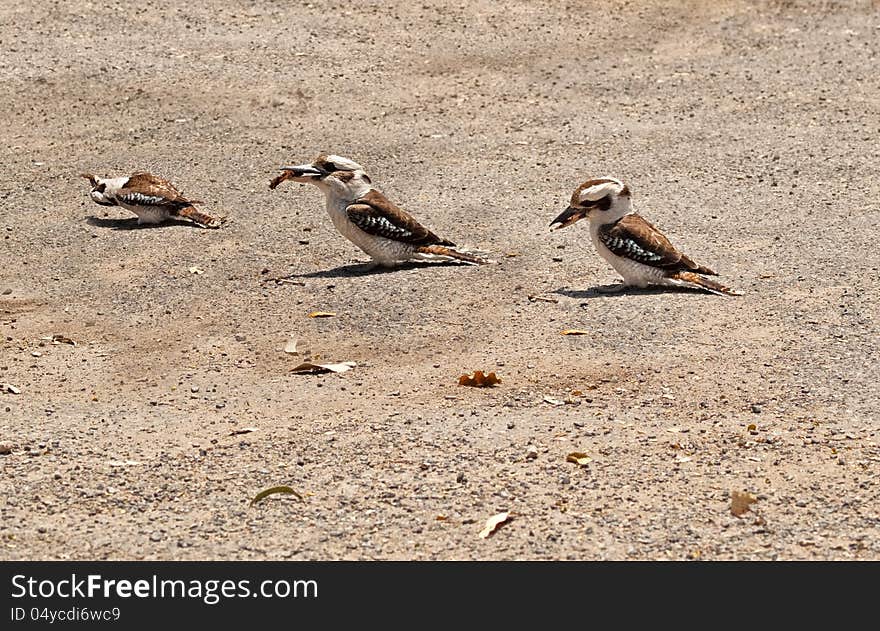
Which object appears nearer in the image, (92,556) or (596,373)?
(92,556)

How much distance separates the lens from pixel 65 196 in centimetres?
1239

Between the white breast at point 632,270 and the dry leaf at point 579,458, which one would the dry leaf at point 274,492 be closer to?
the dry leaf at point 579,458

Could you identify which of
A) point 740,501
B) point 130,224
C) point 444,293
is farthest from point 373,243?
point 740,501

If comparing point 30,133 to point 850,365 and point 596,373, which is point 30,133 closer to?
point 596,373

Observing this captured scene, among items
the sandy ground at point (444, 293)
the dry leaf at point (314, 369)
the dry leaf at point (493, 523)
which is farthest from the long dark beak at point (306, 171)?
the dry leaf at point (493, 523)

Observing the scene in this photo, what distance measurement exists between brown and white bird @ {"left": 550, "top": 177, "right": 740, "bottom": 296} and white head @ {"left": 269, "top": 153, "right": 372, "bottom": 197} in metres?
1.57

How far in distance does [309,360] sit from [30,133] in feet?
22.4

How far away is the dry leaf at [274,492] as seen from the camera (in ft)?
A: 20.4

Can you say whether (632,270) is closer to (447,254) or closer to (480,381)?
(447,254)

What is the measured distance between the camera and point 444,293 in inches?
377

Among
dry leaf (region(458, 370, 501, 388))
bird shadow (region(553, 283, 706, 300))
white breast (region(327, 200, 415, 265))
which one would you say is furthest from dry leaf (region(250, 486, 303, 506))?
white breast (region(327, 200, 415, 265))

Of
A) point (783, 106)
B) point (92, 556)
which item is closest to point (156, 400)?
point (92, 556)

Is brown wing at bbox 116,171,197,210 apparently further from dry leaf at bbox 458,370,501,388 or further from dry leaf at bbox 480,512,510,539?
dry leaf at bbox 480,512,510,539

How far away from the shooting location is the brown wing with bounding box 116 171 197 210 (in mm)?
11406
